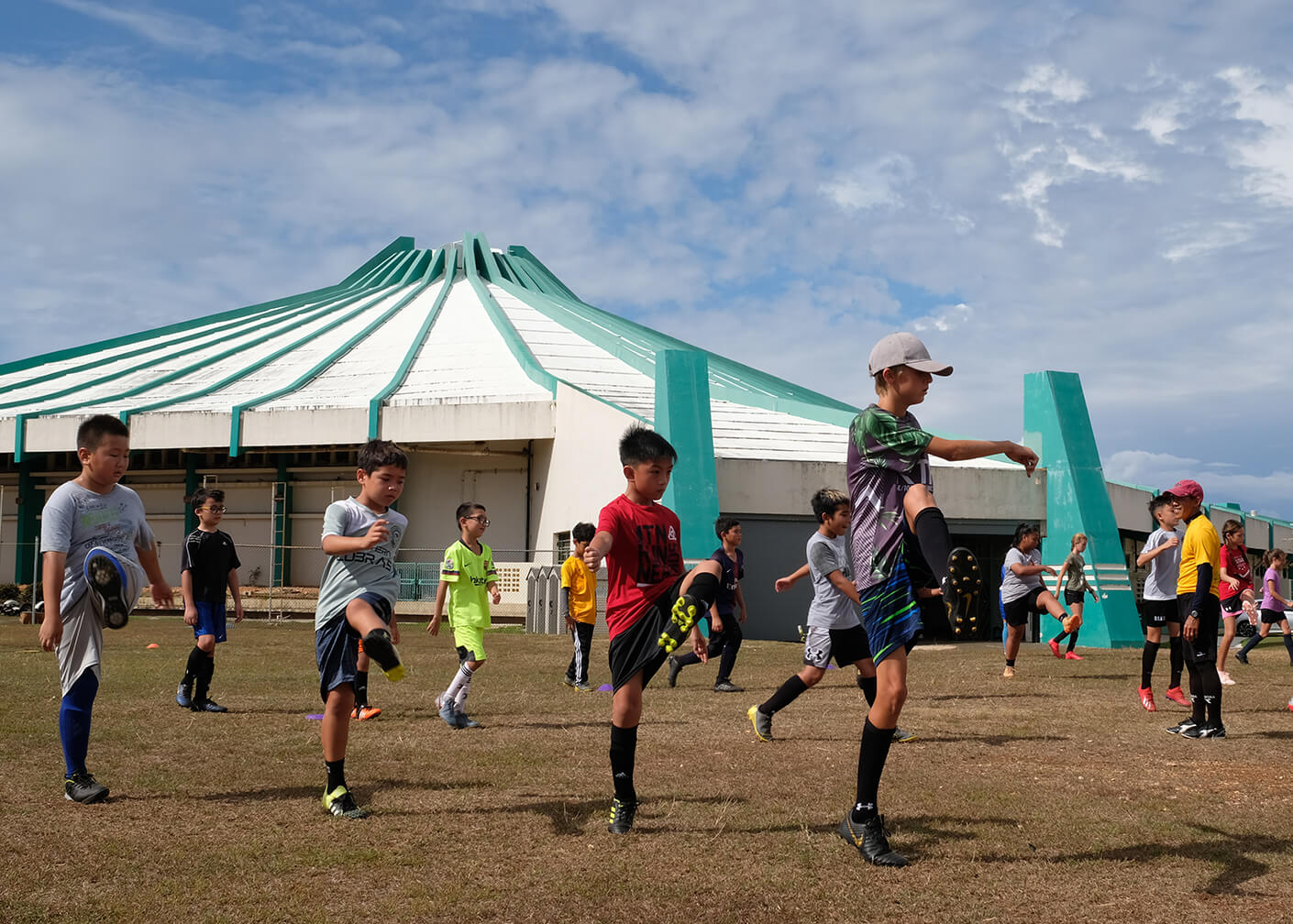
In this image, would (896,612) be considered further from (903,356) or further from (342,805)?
(342,805)

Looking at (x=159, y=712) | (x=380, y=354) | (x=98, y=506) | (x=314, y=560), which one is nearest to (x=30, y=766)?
(x=98, y=506)

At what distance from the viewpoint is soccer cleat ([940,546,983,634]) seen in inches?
177

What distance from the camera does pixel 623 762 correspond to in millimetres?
5340

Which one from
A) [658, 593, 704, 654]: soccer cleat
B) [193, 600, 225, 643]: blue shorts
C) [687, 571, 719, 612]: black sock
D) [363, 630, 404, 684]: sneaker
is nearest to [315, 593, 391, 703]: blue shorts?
[363, 630, 404, 684]: sneaker

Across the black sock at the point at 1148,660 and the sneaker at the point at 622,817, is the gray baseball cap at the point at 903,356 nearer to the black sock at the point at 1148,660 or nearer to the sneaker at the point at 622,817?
the sneaker at the point at 622,817

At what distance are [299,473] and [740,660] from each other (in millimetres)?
20205

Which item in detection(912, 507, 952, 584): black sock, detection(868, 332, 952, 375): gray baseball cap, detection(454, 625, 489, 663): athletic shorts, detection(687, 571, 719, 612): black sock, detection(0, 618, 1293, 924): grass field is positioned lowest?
detection(0, 618, 1293, 924): grass field

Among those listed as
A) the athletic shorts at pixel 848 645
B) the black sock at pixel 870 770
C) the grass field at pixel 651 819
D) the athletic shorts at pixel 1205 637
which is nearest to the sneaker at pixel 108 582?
the grass field at pixel 651 819

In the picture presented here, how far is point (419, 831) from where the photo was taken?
5336mm

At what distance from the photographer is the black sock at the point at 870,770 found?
16.2ft

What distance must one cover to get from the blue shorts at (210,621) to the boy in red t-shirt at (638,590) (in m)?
5.36

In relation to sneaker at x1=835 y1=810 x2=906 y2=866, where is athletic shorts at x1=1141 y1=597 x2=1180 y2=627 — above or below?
above

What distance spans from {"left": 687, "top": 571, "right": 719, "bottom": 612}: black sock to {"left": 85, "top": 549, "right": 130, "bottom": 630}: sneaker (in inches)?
116

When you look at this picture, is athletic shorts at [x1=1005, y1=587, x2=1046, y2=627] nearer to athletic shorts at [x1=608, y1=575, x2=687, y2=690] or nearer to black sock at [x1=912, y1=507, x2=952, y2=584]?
athletic shorts at [x1=608, y1=575, x2=687, y2=690]
